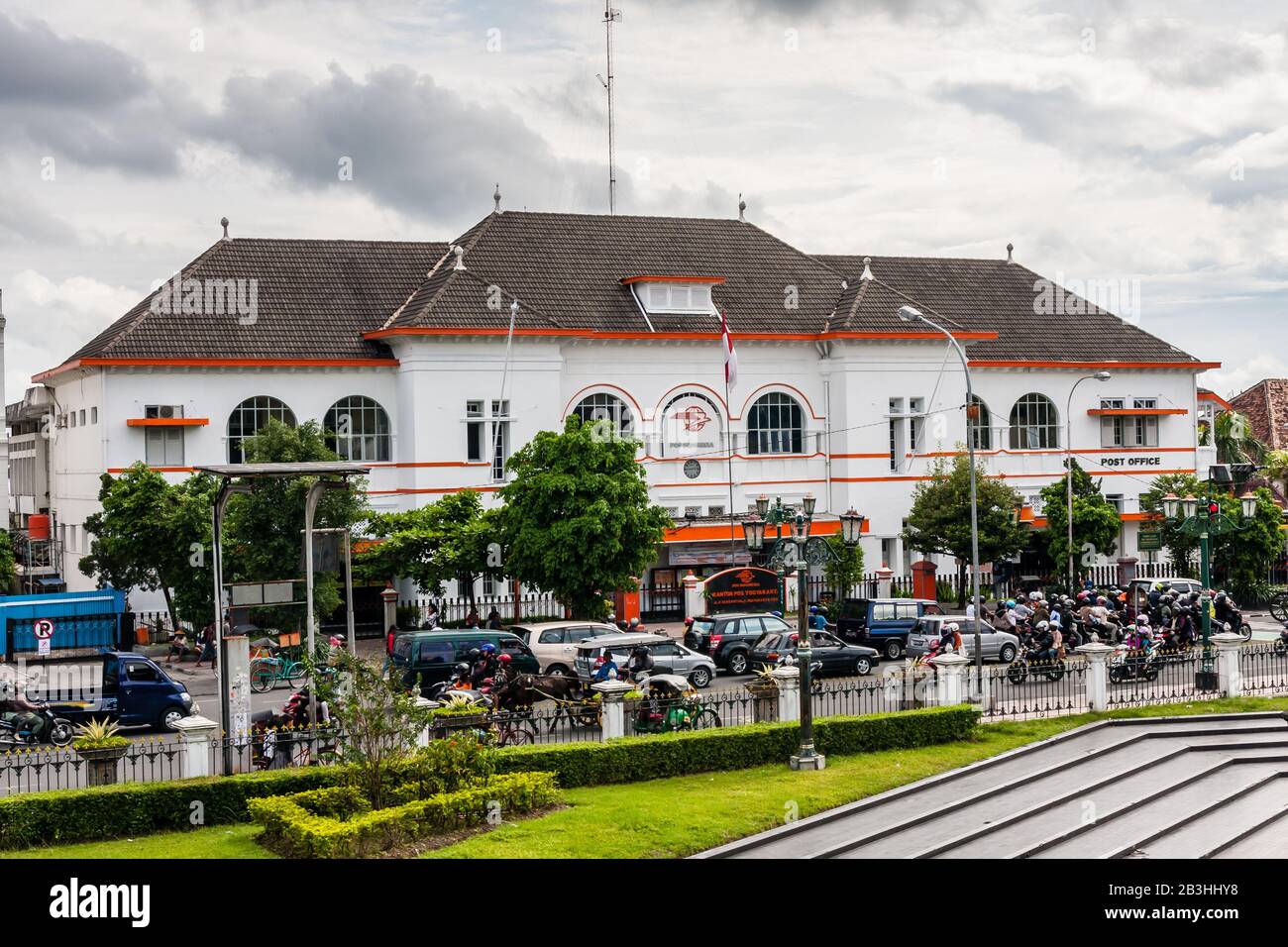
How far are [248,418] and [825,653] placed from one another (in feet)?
63.7

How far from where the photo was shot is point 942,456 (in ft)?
158

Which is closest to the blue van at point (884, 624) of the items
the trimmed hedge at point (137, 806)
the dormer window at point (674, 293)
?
the dormer window at point (674, 293)

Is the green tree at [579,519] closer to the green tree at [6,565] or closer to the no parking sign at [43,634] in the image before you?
the no parking sign at [43,634]

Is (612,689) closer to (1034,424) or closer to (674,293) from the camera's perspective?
(674,293)

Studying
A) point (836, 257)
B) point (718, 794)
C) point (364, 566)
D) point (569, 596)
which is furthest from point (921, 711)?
point (836, 257)

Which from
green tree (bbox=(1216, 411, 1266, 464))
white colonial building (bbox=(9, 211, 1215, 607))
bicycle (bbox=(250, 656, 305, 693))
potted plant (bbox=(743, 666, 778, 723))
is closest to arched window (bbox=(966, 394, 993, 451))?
white colonial building (bbox=(9, 211, 1215, 607))

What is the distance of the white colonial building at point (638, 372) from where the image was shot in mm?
42438

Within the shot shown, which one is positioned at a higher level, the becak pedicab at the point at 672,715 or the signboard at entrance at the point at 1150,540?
the signboard at entrance at the point at 1150,540

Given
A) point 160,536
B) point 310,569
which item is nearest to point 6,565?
point 160,536

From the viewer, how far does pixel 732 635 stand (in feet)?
111

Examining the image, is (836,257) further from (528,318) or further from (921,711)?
(921,711)

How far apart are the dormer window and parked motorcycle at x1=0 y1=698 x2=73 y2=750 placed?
2531 centimetres

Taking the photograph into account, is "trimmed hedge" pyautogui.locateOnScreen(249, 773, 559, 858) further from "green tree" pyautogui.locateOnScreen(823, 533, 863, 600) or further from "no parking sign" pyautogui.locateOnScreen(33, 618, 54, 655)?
"green tree" pyautogui.locateOnScreen(823, 533, 863, 600)

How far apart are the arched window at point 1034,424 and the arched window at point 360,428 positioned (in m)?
21.9
